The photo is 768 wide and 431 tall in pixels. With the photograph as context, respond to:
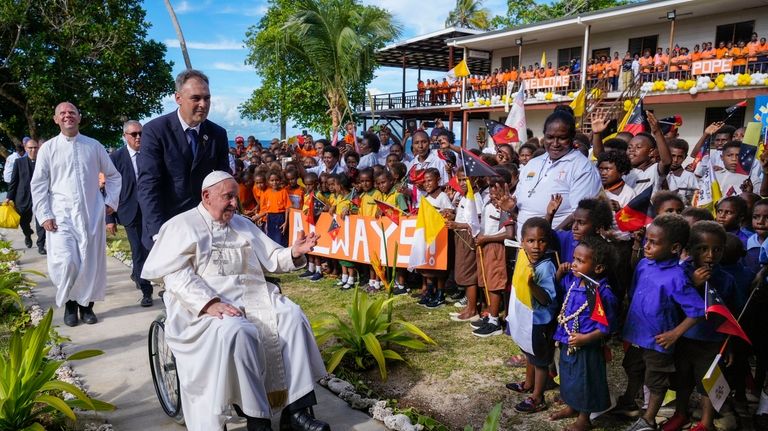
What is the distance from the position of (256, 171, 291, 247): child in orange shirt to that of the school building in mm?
5247

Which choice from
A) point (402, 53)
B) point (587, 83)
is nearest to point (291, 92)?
point (402, 53)

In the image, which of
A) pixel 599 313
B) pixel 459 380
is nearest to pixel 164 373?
pixel 459 380

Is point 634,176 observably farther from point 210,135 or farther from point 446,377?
point 210,135

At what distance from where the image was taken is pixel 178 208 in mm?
4297

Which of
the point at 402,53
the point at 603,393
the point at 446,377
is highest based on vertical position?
the point at 402,53

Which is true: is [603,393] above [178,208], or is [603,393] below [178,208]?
below

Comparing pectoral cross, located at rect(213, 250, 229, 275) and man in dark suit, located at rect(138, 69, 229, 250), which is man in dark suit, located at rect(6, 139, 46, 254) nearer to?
man in dark suit, located at rect(138, 69, 229, 250)

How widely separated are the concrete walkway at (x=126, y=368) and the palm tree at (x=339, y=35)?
14.5 m

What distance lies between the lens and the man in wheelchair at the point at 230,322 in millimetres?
3115

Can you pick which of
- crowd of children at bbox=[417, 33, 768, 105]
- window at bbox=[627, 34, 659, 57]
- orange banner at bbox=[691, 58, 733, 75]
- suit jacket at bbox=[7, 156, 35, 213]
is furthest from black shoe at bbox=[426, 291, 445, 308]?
window at bbox=[627, 34, 659, 57]

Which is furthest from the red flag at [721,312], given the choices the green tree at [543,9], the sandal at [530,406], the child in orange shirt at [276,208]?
the green tree at [543,9]

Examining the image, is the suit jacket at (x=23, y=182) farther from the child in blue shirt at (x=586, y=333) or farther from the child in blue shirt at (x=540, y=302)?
the child in blue shirt at (x=586, y=333)

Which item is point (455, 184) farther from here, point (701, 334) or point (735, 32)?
point (735, 32)

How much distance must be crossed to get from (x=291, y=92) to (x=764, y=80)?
20.0 meters
